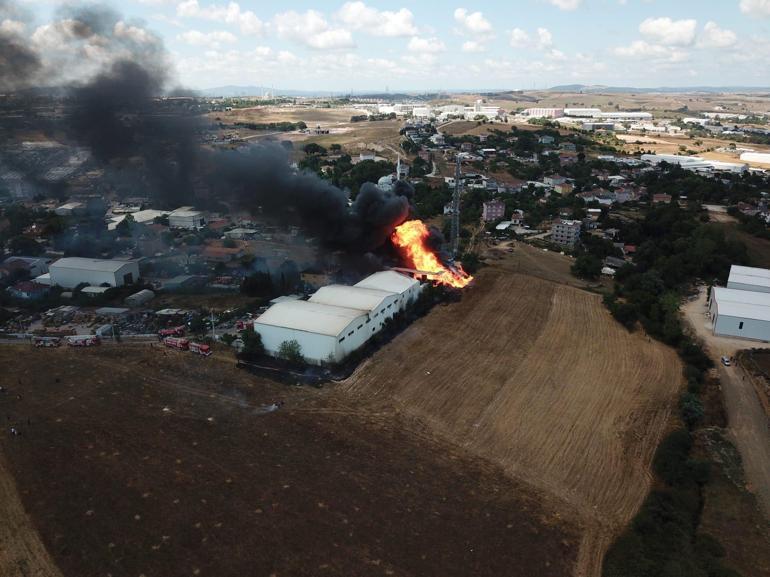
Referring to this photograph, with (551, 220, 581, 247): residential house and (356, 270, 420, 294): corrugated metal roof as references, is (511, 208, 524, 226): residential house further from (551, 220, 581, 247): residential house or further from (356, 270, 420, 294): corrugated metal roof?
(356, 270, 420, 294): corrugated metal roof

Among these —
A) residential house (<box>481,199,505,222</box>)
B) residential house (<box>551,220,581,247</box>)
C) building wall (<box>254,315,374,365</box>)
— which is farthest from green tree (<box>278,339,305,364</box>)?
residential house (<box>481,199,505,222</box>)

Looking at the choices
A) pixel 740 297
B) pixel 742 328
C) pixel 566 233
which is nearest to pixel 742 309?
pixel 742 328

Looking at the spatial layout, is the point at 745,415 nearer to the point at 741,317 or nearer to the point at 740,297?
the point at 741,317

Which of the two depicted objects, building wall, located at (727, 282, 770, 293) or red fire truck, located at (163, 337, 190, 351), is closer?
red fire truck, located at (163, 337, 190, 351)

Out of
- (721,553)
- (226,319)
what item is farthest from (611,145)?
(721,553)

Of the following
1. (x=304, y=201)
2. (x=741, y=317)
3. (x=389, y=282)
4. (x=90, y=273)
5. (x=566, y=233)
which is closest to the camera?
(x=741, y=317)
